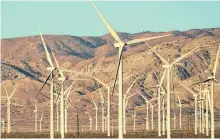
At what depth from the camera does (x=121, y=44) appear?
7700 cm

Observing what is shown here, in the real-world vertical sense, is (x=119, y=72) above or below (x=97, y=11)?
below

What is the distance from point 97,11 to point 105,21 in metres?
3.50

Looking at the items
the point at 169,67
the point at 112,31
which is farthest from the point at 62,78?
the point at 112,31

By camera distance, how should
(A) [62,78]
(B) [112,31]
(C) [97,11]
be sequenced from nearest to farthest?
(C) [97,11] < (B) [112,31] < (A) [62,78]

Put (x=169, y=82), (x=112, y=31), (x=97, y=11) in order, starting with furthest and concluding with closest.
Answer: (x=169, y=82) → (x=112, y=31) → (x=97, y=11)

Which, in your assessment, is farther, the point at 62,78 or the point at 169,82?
the point at 62,78

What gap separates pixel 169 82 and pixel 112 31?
13.2m

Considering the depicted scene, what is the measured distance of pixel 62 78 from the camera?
345 ft

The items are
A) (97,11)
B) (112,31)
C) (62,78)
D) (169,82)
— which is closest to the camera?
(97,11)

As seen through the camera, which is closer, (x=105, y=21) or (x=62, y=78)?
(x=105, y=21)

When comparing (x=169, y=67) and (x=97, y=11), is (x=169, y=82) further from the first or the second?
(x=97, y=11)

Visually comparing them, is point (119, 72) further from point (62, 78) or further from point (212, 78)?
point (62, 78)

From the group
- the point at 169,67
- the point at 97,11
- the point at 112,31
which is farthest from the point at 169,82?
the point at 97,11

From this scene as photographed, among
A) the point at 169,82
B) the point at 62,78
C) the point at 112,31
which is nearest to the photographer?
the point at 112,31
